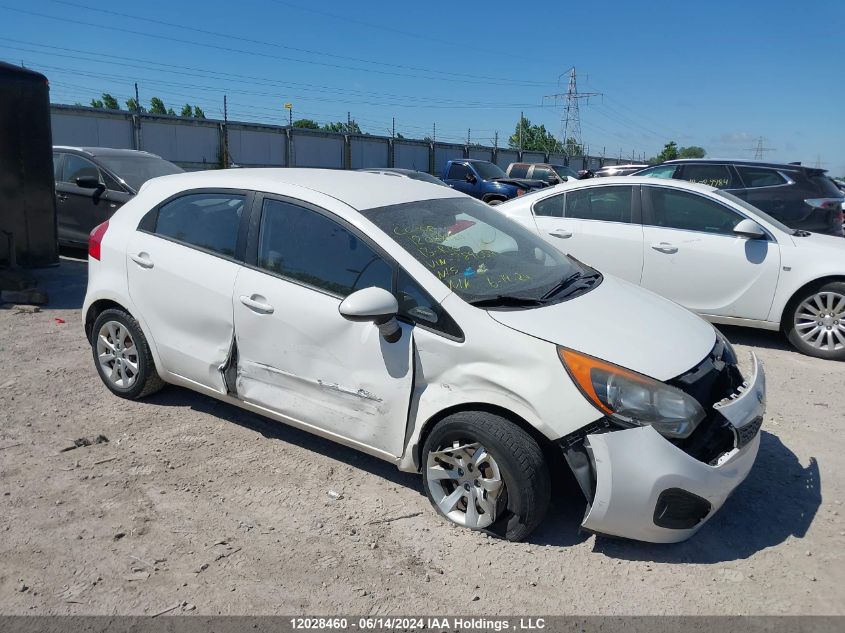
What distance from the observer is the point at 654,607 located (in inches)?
113

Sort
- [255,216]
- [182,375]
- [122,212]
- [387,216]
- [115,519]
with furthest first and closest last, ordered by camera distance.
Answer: [122,212], [182,375], [255,216], [387,216], [115,519]

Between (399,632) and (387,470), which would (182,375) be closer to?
(387,470)

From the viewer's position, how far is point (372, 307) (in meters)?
3.26

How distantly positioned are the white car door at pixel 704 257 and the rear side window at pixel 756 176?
3.87m

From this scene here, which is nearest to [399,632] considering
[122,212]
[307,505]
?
[307,505]

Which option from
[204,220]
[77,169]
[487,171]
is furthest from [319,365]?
[487,171]

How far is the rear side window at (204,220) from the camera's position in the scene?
13.5 ft

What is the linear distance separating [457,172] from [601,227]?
1497 centimetres

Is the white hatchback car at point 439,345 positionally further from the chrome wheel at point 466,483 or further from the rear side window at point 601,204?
the rear side window at point 601,204

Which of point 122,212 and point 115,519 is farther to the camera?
point 122,212

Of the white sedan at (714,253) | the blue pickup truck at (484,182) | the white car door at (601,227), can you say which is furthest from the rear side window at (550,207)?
the blue pickup truck at (484,182)

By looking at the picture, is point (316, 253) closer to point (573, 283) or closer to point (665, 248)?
point (573, 283)

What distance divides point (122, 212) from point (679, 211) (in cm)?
500

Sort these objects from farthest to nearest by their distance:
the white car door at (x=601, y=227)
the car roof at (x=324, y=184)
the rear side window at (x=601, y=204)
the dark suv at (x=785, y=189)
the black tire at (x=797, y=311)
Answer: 1. the dark suv at (x=785, y=189)
2. the rear side window at (x=601, y=204)
3. the white car door at (x=601, y=227)
4. the black tire at (x=797, y=311)
5. the car roof at (x=324, y=184)
